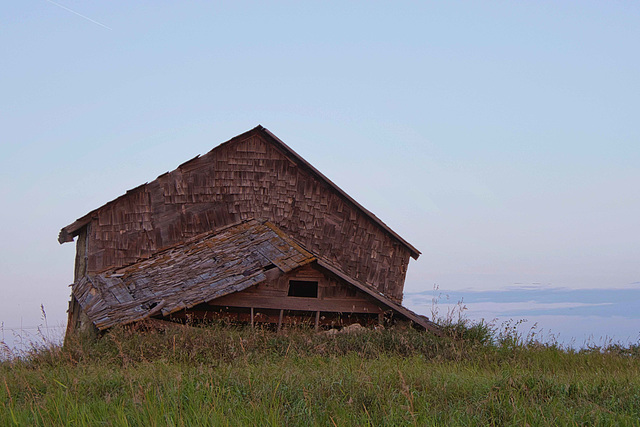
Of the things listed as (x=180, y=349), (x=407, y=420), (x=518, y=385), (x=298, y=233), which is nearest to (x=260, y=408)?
(x=407, y=420)

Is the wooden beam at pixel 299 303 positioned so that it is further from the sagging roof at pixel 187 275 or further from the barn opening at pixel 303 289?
the barn opening at pixel 303 289

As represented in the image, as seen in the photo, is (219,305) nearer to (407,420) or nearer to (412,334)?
(412,334)

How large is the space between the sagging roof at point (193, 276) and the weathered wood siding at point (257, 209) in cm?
96

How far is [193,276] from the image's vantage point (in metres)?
17.4

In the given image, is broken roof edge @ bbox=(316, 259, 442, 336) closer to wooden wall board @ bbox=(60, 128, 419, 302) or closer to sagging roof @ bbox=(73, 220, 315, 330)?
sagging roof @ bbox=(73, 220, 315, 330)

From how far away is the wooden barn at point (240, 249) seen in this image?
17.1 meters

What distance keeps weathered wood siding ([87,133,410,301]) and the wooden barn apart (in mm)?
38

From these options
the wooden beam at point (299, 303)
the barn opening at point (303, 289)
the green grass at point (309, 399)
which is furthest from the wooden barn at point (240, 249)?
the green grass at point (309, 399)

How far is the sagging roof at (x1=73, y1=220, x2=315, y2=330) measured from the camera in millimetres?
15953

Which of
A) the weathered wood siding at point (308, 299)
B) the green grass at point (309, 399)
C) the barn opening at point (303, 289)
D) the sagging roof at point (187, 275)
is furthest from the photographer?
the barn opening at point (303, 289)

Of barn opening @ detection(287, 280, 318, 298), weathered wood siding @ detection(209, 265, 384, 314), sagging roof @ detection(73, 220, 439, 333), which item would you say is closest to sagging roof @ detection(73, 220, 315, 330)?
sagging roof @ detection(73, 220, 439, 333)

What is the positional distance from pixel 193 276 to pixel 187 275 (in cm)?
32

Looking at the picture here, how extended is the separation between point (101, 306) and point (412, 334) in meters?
9.02

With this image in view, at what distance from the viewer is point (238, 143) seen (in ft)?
72.3
